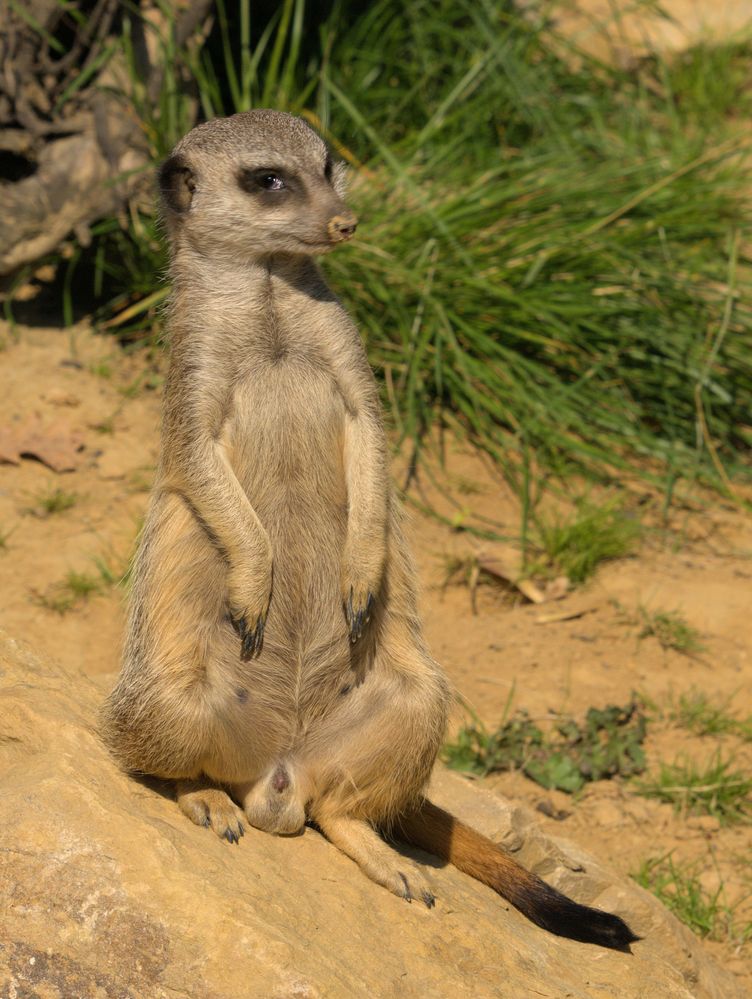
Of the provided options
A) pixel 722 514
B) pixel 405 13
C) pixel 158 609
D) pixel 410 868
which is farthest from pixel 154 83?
pixel 410 868

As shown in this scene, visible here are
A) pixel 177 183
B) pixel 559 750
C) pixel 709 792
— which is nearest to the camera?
pixel 177 183

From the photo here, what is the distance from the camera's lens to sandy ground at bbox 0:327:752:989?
12.8 ft

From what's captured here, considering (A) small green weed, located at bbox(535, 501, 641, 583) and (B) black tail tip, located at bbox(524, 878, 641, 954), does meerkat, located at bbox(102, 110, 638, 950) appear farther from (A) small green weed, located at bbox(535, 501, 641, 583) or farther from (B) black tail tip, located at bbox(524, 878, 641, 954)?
(A) small green weed, located at bbox(535, 501, 641, 583)

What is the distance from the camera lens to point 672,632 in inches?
180

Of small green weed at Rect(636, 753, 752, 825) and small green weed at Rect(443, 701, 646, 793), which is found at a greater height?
small green weed at Rect(636, 753, 752, 825)

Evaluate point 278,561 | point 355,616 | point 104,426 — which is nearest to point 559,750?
point 355,616

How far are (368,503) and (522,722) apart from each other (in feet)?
5.06

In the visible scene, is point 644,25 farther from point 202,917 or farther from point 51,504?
point 202,917

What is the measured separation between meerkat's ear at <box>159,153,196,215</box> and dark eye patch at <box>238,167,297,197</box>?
0.53 ft

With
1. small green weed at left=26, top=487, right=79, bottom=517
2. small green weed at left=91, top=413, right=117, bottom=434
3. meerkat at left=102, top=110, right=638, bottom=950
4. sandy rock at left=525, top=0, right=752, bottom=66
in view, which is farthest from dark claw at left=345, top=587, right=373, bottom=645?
sandy rock at left=525, top=0, right=752, bottom=66

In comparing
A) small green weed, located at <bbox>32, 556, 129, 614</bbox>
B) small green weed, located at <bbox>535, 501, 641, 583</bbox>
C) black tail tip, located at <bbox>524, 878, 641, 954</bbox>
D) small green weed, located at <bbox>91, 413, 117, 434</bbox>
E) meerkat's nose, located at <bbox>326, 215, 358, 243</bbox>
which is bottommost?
small green weed, located at <bbox>32, 556, 129, 614</bbox>

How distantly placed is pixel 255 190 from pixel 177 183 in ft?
0.77

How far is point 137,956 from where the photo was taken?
2131 mm

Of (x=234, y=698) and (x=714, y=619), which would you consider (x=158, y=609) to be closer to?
(x=234, y=698)
